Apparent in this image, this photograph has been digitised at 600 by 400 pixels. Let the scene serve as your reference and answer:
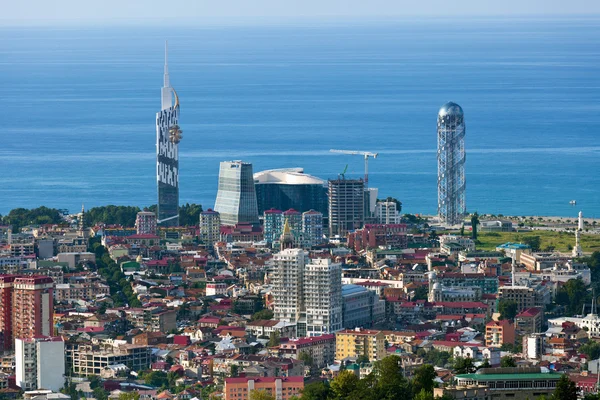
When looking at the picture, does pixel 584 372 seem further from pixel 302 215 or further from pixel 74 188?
pixel 74 188

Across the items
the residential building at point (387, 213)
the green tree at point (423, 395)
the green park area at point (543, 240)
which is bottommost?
the green tree at point (423, 395)

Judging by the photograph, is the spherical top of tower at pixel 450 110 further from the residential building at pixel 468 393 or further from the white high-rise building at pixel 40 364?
the residential building at pixel 468 393

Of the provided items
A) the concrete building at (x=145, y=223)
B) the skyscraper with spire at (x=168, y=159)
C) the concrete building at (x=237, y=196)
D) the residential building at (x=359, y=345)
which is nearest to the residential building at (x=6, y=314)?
the residential building at (x=359, y=345)

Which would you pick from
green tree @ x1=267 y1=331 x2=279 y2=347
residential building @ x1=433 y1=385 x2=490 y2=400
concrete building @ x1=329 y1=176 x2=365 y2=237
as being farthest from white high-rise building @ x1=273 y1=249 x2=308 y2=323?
concrete building @ x1=329 y1=176 x2=365 y2=237

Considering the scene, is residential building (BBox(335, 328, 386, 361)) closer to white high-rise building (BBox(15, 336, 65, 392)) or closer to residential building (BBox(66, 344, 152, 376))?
residential building (BBox(66, 344, 152, 376))

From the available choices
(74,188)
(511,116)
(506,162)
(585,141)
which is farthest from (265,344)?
(511,116)

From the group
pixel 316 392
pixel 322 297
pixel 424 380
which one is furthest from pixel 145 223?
pixel 424 380
